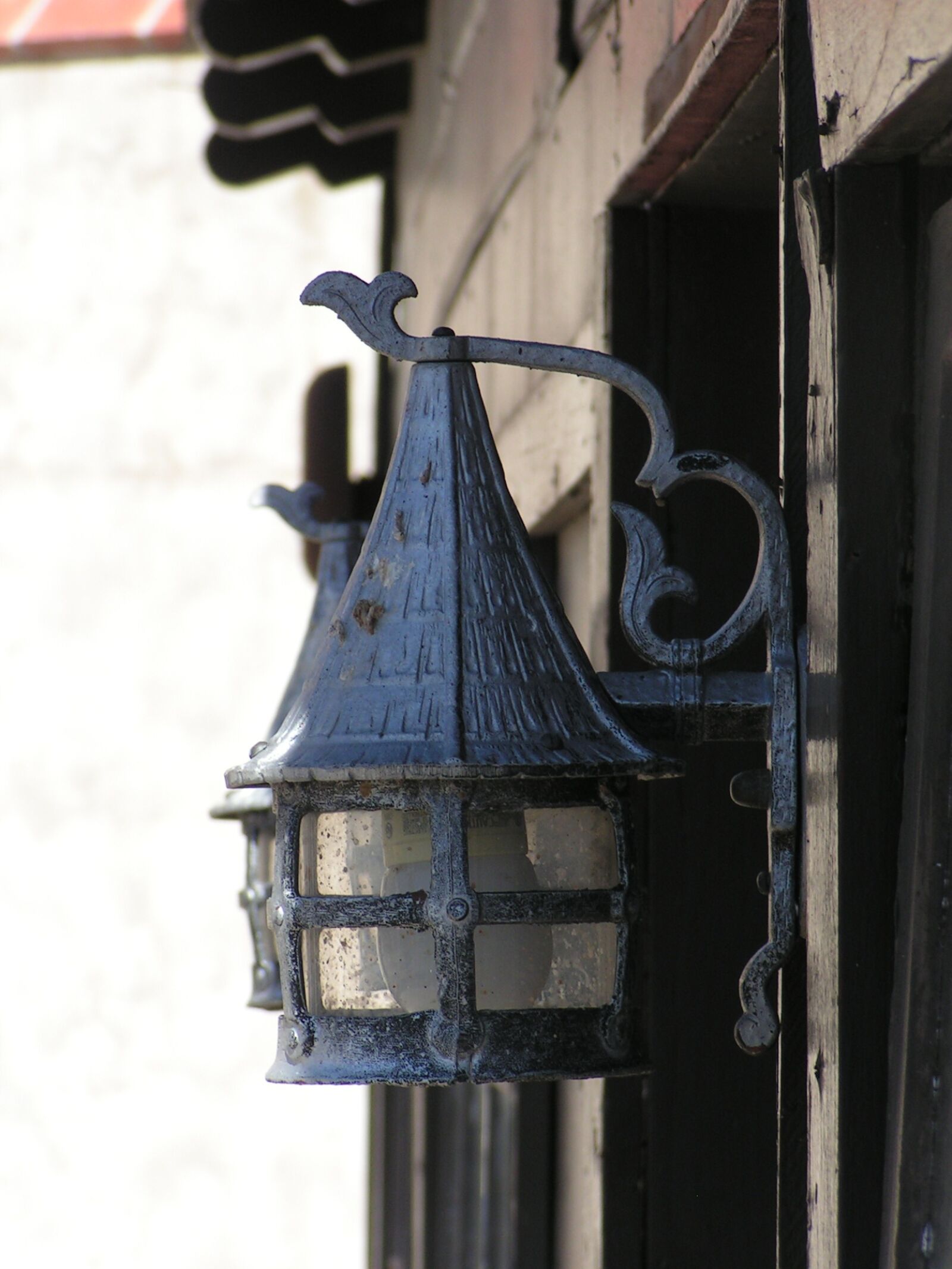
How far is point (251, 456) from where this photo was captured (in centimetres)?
430

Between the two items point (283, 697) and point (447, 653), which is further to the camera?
point (283, 697)

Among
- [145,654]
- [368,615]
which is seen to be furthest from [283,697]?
[145,654]

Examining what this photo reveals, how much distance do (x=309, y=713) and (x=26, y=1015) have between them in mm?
3378

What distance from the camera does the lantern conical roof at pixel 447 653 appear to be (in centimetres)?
99

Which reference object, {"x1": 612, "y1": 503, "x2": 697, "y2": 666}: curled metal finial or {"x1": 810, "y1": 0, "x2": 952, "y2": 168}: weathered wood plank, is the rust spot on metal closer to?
{"x1": 612, "y1": 503, "x2": 697, "y2": 666}: curled metal finial

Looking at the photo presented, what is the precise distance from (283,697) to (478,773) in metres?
1.11

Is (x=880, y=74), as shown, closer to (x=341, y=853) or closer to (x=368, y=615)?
(x=368, y=615)

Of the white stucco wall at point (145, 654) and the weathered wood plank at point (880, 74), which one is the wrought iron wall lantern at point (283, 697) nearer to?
the weathered wood plank at point (880, 74)

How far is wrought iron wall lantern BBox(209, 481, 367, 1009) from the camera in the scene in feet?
6.31

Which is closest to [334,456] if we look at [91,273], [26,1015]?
[91,273]

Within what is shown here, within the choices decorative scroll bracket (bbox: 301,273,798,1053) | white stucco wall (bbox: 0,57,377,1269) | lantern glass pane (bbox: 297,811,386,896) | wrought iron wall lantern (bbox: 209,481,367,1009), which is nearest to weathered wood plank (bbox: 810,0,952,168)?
decorative scroll bracket (bbox: 301,273,798,1053)

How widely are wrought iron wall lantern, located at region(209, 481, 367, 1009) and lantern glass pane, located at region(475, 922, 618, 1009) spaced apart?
0.89 metres

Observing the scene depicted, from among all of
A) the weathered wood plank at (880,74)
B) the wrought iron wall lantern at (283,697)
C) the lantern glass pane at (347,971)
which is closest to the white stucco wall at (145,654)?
the wrought iron wall lantern at (283,697)

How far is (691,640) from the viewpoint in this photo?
106cm
